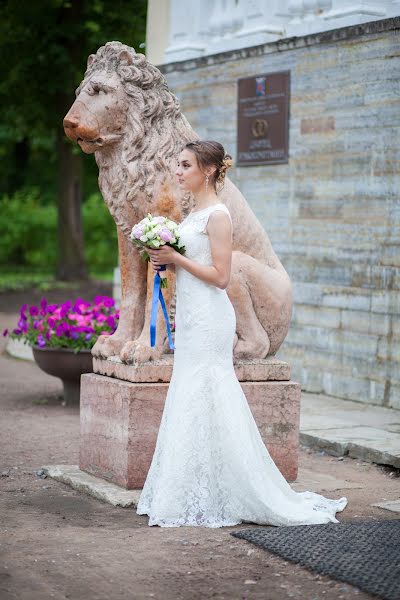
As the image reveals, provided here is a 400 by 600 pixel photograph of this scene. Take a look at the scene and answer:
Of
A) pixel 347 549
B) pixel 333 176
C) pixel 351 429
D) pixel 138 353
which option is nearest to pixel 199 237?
pixel 138 353

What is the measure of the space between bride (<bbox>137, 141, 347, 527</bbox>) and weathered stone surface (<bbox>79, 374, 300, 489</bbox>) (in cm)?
43

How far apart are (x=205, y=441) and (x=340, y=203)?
4733mm

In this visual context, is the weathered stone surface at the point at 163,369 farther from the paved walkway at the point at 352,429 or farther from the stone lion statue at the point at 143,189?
the paved walkway at the point at 352,429

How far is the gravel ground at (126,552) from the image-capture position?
459 centimetres

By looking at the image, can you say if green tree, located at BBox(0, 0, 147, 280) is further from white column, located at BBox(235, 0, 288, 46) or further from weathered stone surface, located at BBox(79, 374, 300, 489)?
weathered stone surface, located at BBox(79, 374, 300, 489)

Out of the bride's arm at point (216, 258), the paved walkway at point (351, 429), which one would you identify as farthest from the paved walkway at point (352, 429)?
the bride's arm at point (216, 258)

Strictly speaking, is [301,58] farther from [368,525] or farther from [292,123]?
[368,525]

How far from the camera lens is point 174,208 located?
6.47 meters

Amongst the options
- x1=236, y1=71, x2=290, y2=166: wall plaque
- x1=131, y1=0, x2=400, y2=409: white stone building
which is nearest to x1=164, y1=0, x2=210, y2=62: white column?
x1=131, y1=0, x2=400, y2=409: white stone building

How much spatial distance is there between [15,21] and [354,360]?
560 inches

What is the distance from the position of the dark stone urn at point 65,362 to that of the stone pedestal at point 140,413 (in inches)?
95.5

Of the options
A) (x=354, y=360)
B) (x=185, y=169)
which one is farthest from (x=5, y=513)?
(x=354, y=360)

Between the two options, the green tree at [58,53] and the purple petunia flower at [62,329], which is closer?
the purple petunia flower at [62,329]

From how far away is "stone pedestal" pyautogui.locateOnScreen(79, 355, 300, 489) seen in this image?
629 centimetres
